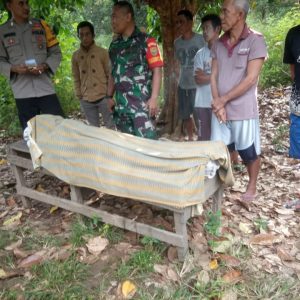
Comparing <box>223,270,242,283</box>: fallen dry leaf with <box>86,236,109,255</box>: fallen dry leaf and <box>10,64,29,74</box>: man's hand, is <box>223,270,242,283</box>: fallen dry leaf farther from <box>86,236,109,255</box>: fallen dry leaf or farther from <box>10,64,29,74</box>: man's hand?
<box>10,64,29,74</box>: man's hand

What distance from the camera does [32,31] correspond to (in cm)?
381

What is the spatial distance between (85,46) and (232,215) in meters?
2.91

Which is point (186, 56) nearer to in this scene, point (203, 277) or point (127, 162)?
point (127, 162)

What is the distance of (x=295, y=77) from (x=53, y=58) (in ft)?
7.88

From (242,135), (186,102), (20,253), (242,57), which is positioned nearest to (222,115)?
(242,135)

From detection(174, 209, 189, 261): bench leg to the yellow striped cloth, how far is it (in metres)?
0.15

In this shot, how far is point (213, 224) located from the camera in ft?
10.2

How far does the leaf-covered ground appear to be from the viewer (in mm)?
2592

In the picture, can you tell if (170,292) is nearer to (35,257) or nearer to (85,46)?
(35,257)

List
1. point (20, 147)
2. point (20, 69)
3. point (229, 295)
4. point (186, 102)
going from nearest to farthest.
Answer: point (229, 295)
point (20, 147)
point (20, 69)
point (186, 102)

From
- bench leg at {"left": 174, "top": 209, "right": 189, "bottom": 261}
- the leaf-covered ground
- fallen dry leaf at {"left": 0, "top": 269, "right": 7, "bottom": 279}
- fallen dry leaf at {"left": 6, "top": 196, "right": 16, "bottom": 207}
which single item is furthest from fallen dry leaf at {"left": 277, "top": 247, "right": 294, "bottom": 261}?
fallen dry leaf at {"left": 6, "top": 196, "right": 16, "bottom": 207}

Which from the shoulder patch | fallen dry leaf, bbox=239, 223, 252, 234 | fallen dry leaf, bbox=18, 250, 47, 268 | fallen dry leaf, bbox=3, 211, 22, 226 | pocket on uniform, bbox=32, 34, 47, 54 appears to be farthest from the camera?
the shoulder patch

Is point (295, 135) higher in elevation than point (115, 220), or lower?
higher

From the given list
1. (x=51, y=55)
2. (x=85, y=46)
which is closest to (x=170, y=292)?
(x=51, y=55)
